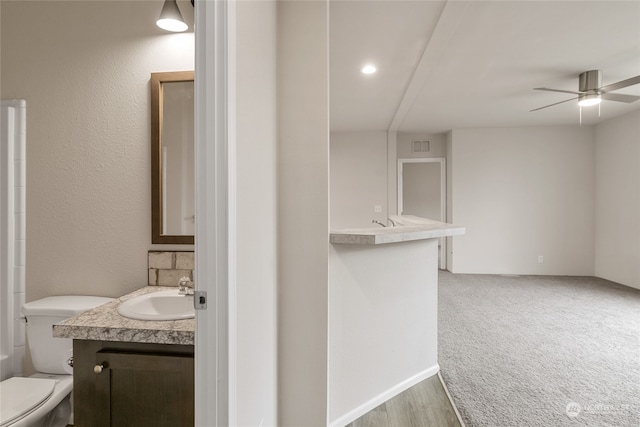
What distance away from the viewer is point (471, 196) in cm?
608

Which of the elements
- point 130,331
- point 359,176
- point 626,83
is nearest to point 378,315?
point 130,331

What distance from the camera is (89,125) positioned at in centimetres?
187

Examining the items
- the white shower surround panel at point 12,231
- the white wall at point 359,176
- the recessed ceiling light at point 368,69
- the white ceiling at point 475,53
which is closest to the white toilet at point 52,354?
the white shower surround panel at point 12,231

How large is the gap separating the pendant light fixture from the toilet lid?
1.80 meters

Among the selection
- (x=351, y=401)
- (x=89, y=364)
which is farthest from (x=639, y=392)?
(x=89, y=364)

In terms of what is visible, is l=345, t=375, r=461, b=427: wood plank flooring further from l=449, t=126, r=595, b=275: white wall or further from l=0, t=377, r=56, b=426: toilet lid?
l=449, t=126, r=595, b=275: white wall

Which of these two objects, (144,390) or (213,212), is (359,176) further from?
(213,212)

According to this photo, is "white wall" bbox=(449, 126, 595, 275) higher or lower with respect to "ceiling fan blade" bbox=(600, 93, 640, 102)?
lower

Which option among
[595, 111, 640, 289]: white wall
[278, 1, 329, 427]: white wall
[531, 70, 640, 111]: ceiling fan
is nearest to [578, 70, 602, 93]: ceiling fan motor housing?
[531, 70, 640, 111]: ceiling fan

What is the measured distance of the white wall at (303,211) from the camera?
1.64 metres

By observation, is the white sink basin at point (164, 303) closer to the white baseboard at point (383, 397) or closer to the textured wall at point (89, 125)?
the textured wall at point (89, 125)

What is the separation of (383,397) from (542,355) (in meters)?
1.55

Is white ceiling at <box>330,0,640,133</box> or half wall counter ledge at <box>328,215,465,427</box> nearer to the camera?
half wall counter ledge at <box>328,215,465,427</box>

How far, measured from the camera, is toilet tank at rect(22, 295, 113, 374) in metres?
1.73
